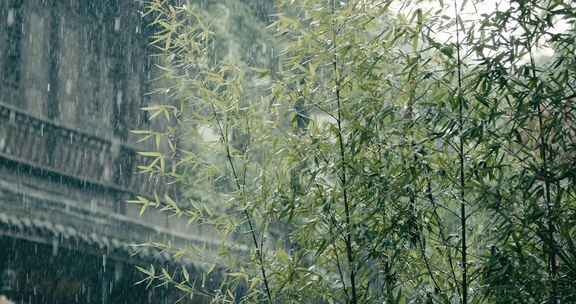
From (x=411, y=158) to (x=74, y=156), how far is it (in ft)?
16.3

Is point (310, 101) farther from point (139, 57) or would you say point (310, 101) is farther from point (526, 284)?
point (139, 57)

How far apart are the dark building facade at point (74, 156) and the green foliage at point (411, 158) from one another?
3.32 metres

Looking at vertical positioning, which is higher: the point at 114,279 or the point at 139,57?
the point at 139,57

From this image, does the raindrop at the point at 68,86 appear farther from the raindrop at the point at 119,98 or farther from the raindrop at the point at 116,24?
the raindrop at the point at 116,24

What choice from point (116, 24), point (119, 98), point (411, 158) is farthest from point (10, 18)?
point (411, 158)

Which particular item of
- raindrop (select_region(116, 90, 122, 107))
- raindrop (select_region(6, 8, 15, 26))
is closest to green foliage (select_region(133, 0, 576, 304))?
raindrop (select_region(6, 8, 15, 26))

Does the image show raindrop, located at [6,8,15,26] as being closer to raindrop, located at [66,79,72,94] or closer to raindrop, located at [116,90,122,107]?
raindrop, located at [66,79,72,94]

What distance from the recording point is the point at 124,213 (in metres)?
8.16

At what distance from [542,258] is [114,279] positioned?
5.30m

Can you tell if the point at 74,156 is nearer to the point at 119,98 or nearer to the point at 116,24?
the point at 119,98

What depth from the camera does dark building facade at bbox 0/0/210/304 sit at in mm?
6812

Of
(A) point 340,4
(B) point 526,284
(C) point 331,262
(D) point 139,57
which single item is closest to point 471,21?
(A) point 340,4

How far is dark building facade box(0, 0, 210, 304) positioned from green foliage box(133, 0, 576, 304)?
10.9ft

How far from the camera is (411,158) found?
318 centimetres
